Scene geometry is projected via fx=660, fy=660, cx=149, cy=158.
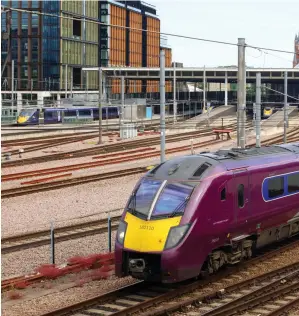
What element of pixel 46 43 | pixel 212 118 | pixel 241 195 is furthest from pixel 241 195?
pixel 46 43

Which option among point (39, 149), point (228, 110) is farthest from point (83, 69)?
point (39, 149)

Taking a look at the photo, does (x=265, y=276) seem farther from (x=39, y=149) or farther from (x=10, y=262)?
(x=39, y=149)

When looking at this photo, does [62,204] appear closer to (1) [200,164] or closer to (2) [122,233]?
(1) [200,164]

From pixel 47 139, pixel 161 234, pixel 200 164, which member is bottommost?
pixel 47 139

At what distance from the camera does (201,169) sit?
15.2 meters

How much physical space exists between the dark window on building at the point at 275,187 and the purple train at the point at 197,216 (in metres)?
0.03

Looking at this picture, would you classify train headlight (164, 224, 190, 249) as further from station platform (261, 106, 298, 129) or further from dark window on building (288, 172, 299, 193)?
station platform (261, 106, 298, 129)

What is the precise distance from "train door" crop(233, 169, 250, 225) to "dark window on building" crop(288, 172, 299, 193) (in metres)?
2.68

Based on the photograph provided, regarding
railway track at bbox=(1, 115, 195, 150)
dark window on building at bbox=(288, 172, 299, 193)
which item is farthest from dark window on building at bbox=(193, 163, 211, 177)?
railway track at bbox=(1, 115, 195, 150)

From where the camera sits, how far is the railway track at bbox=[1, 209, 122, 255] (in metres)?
19.6

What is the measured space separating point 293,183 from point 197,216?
544 cm

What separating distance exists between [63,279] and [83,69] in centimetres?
8953

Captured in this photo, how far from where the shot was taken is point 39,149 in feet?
168

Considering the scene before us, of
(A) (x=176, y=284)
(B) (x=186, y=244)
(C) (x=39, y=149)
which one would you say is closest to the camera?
(B) (x=186, y=244)
